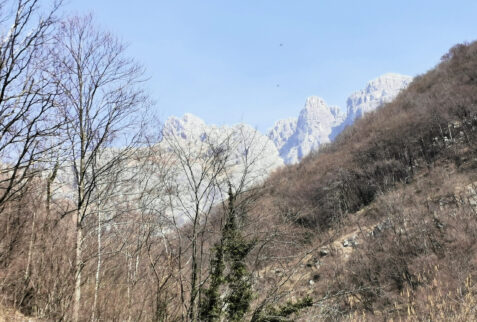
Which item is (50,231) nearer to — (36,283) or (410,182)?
(36,283)

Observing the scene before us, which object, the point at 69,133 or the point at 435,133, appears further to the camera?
the point at 435,133

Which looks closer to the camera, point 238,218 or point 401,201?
point 238,218

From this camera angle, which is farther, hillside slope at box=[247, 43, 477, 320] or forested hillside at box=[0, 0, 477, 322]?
hillside slope at box=[247, 43, 477, 320]

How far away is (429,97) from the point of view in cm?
4225

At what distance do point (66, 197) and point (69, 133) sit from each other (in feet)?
7.02

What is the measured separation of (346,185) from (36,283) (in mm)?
37870

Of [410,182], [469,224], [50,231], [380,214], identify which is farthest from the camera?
[410,182]

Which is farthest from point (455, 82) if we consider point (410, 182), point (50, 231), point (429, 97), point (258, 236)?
point (50, 231)

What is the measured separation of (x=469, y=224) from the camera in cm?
2058

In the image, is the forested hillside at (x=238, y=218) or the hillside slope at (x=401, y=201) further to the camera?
the hillside slope at (x=401, y=201)

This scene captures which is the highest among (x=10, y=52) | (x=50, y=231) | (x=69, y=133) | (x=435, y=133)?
(x=435, y=133)

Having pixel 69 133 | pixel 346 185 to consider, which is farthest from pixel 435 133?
pixel 69 133

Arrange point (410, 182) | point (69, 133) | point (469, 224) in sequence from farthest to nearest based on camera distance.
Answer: point (410, 182) → point (469, 224) → point (69, 133)

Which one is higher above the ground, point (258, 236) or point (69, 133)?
point (69, 133)
